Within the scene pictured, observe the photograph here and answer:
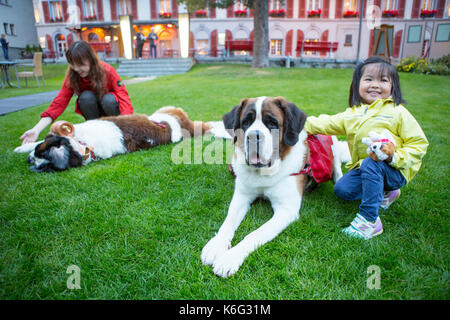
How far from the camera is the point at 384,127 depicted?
213 centimetres

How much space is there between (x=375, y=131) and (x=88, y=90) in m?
4.19

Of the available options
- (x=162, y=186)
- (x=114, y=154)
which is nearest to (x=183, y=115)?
(x=114, y=154)

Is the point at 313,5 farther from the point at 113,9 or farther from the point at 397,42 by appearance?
the point at 113,9

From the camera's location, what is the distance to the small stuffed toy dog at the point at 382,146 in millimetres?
1880

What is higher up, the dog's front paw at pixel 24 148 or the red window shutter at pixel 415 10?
the red window shutter at pixel 415 10

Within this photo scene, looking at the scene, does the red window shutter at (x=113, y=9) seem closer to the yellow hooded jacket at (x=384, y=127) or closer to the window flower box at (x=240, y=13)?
the window flower box at (x=240, y=13)

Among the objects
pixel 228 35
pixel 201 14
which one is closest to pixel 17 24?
pixel 201 14

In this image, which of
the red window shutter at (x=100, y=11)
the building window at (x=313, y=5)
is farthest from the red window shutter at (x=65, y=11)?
the building window at (x=313, y=5)

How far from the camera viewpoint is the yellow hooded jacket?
194cm

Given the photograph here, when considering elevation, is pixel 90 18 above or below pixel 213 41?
above

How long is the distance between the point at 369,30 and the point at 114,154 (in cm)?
3519

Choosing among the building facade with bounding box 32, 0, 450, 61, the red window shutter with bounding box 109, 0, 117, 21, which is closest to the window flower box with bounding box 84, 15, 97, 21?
the building facade with bounding box 32, 0, 450, 61

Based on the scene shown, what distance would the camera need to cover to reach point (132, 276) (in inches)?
65.1

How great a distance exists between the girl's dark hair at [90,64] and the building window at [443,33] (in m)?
30.4
